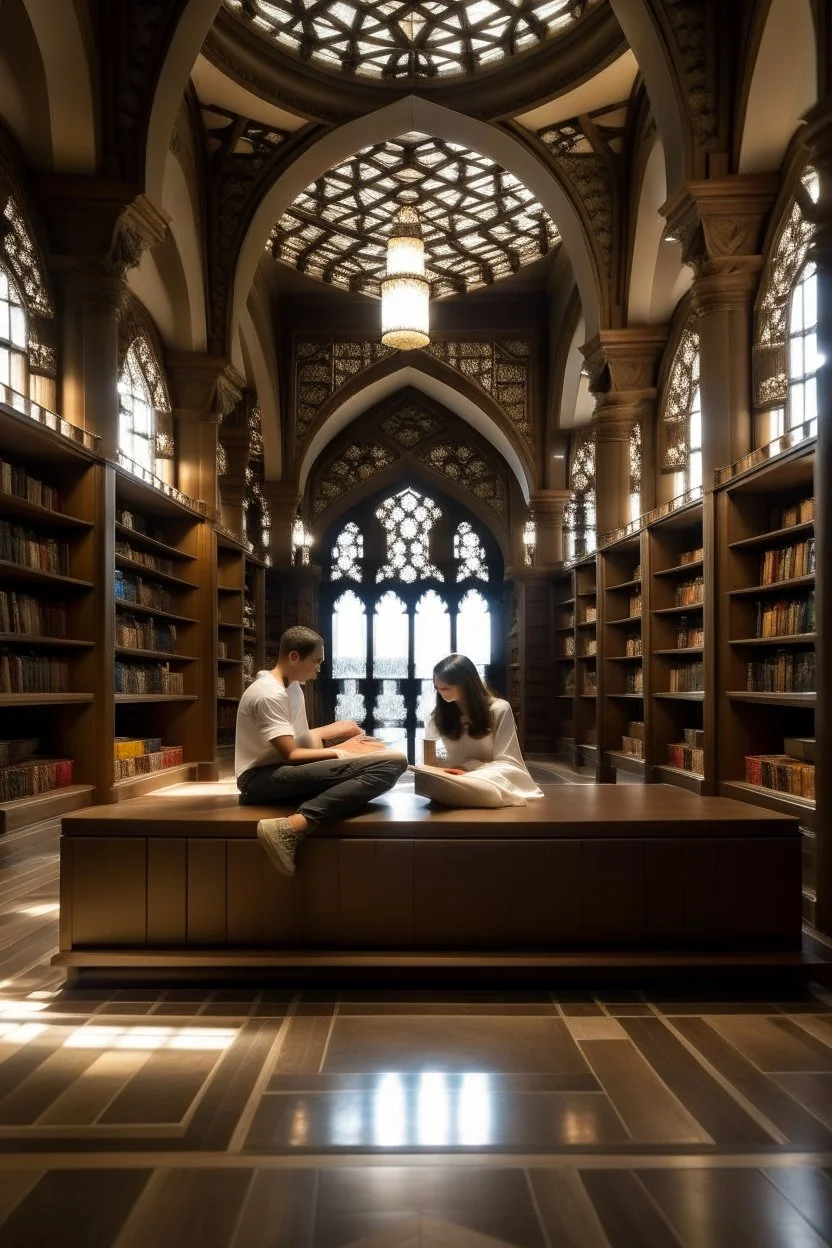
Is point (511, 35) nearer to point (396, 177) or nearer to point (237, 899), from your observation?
point (396, 177)

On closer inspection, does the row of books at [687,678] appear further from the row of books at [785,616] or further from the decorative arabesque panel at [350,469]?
the decorative arabesque panel at [350,469]

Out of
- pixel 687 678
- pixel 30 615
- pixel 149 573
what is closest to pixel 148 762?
pixel 149 573

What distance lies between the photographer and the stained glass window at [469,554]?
1533 cm

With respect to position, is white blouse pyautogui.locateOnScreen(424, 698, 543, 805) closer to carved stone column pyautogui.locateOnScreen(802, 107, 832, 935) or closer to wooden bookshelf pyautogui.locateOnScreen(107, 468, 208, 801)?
carved stone column pyautogui.locateOnScreen(802, 107, 832, 935)

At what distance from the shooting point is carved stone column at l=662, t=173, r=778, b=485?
6.20 metres

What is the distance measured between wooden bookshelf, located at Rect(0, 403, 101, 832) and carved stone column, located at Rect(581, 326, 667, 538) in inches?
216

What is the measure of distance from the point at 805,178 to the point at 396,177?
19.0 feet

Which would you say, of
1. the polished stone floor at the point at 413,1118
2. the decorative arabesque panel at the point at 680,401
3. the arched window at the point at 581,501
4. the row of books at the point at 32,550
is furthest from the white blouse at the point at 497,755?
the arched window at the point at 581,501

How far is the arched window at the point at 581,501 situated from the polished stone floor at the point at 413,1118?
34.6ft

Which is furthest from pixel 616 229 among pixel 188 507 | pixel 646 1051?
pixel 646 1051

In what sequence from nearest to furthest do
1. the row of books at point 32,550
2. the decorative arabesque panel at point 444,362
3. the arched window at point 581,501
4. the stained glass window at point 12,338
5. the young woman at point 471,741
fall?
the young woman at point 471,741 → the row of books at point 32,550 → the stained glass window at point 12,338 → the arched window at point 581,501 → the decorative arabesque panel at point 444,362

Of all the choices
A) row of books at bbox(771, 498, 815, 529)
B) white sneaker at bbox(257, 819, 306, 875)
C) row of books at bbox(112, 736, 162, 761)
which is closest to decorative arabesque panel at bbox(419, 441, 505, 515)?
row of books at bbox(112, 736, 162, 761)

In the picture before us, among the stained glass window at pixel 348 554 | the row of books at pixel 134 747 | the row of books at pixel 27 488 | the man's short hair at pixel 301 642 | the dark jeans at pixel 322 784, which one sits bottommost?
the row of books at pixel 134 747

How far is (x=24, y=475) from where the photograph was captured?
5.81m
